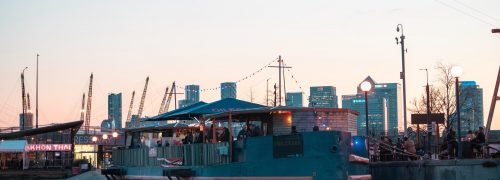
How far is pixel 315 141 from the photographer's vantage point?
28.3 metres

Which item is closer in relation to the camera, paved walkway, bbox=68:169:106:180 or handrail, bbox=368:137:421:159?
handrail, bbox=368:137:421:159

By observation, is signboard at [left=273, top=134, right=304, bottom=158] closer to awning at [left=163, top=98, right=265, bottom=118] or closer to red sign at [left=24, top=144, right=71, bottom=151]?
awning at [left=163, top=98, right=265, bottom=118]

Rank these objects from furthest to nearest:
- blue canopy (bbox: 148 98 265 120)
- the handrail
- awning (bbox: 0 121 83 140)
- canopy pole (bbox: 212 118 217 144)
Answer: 1. awning (bbox: 0 121 83 140)
2. blue canopy (bbox: 148 98 265 120)
3. the handrail
4. canopy pole (bbox: 212 118 217 144)

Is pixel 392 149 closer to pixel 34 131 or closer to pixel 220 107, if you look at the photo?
pixel 220 107

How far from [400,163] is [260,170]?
19.4 feet

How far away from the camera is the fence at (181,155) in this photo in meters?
32.0

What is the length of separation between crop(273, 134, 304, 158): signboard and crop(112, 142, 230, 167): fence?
106 inches

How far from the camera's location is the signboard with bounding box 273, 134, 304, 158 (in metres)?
28.6

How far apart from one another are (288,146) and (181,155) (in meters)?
7.40

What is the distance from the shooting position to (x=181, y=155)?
115ft

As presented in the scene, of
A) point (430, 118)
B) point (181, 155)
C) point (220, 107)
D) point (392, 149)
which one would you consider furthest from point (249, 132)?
point (430, 118)

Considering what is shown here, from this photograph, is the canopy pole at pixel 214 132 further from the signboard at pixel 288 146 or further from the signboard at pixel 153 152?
the signboard at pixel 153 152

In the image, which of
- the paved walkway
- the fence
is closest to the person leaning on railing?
the fence

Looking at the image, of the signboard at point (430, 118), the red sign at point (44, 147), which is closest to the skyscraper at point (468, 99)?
the signboard at point (430, 118)
